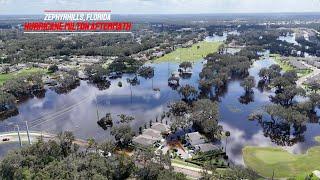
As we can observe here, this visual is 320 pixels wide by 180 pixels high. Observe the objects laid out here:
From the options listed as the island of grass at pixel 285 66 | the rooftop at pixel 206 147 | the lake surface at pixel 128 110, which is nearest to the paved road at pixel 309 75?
the island of grass at pixel 285 66

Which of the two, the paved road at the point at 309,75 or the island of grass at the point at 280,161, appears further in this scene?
the paved road at the point at 309,75

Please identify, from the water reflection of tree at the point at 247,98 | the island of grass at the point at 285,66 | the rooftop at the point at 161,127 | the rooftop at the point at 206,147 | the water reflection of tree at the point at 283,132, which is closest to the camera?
the rooftop at the point at 206,147

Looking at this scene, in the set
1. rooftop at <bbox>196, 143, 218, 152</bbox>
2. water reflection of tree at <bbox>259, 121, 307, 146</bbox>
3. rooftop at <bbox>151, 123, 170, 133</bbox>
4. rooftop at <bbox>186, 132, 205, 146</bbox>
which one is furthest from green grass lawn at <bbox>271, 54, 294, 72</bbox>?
rooftop at <bbox>196, 143, 218, 152</bbox>

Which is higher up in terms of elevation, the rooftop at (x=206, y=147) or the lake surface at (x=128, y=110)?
the rooftop at (x=206, y=147)

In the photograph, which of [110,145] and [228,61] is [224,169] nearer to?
[110,145]

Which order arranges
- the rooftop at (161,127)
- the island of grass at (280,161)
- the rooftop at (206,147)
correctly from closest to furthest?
the island of grass at (280,161) < the rooftop at (206,147) < the rooftop at (161,127)

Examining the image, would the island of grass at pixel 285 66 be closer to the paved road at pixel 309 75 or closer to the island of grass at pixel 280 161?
the paved road at pixel 309 75
